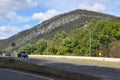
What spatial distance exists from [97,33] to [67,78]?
11487cm

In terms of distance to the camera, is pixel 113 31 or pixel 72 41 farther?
pixel 72 41

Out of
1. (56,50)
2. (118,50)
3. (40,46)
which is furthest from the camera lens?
(40,46)

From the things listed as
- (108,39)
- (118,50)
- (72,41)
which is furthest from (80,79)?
Result: (72,41)

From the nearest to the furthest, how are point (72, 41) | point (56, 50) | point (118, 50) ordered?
point (118, 50), point (72, 41), point (56, 50)

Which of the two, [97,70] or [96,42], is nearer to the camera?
[97,70]

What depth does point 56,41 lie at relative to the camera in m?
176

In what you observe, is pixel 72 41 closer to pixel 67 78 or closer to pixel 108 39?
pixel 108 39

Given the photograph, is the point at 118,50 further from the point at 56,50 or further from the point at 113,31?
the point at 56,50

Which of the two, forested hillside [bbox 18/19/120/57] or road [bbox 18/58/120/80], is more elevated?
forested hillside [bbox 18/19/120/57]

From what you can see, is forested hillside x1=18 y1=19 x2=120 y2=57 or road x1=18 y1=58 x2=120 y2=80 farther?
forested hillside x1=18 y1=19 x2=120 y2=57

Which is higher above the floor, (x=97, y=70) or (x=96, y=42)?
(x=96, y=42)

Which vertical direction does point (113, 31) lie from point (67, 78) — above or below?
above

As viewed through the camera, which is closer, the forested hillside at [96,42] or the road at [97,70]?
the road at [97,70]

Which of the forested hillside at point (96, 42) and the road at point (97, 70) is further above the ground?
the forested hillside at point (96, 42)
